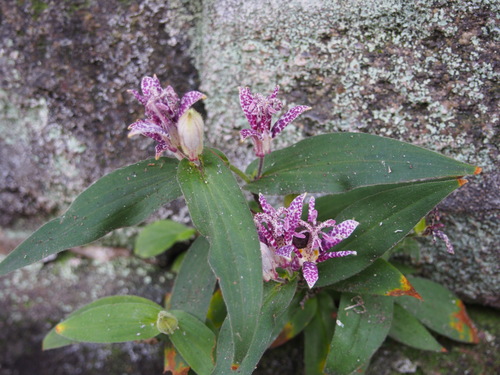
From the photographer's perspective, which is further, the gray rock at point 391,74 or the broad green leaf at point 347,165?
the gray rock at point 391,74

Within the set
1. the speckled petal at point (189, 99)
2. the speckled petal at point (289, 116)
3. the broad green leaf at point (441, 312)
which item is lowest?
the broad green leaf at point (441, 312)

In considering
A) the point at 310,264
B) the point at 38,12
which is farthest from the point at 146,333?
the point at 38,12

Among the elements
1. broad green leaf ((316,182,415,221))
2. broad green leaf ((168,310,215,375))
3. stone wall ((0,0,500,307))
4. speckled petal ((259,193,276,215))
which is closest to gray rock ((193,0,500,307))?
stone wall ((0,0,500,307))

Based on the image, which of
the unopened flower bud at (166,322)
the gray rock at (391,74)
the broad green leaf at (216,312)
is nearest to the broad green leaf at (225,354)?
the unopened flower bud at (166,322)

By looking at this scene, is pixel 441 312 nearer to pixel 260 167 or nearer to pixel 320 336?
pixel 320 336

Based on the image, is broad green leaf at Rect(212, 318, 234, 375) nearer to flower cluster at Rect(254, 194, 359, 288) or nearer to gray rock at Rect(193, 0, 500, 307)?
flower cluster at Rect(254, 194, 359, 288)

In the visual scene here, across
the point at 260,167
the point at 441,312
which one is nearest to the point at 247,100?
the point at 260,167

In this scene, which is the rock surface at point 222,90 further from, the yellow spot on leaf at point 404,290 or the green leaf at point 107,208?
the green leaf at point 107,208

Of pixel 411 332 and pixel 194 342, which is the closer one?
pixel 194 342
